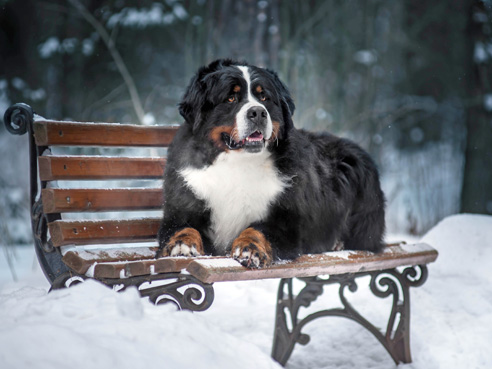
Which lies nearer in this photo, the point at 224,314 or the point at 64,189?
the point at 64,189

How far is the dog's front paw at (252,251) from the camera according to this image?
89.9 inches

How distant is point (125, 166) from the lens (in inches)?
130

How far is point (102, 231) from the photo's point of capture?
10.0 ft

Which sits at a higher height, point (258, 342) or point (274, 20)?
point (274, 20)

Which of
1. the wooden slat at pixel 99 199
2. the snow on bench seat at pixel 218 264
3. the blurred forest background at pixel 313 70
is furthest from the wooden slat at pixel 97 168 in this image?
the blurred forest background at pixel 313 70

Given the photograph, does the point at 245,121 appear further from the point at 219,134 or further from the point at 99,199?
the point at 99,199

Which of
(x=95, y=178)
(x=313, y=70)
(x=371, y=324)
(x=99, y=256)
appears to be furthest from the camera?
(x=313, y=70)

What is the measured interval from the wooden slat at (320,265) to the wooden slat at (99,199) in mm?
1091

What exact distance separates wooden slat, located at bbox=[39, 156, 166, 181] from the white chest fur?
24.1 inches

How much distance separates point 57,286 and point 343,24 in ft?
24.3

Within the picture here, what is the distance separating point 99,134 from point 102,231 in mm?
606

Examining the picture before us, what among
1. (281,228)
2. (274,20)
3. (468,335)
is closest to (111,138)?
(281,228)

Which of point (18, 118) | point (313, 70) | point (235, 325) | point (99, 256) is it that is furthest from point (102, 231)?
point (313, 70)

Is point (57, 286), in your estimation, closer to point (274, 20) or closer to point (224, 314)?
point (224, 314)
